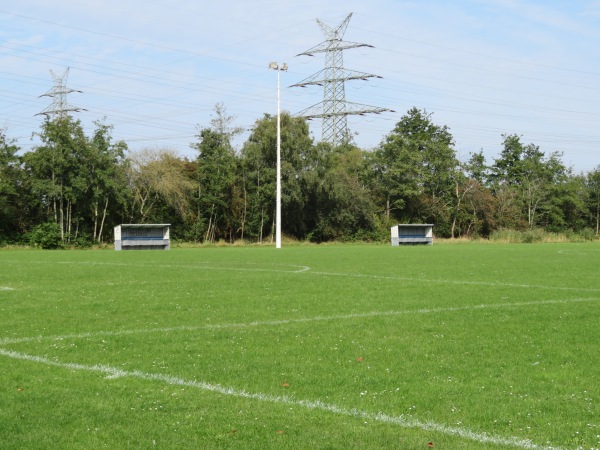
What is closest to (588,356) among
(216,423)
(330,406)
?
(330,406)

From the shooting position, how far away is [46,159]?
5356 cm

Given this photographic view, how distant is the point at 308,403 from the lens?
639cm

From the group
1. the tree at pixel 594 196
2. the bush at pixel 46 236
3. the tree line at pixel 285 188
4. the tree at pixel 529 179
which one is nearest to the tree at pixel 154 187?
the tree line at pixel 285 188

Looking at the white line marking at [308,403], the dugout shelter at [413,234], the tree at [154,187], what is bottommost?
the white line marking at [308,403]

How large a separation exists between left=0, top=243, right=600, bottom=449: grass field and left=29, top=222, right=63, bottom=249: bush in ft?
134

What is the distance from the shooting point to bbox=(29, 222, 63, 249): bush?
179 feet

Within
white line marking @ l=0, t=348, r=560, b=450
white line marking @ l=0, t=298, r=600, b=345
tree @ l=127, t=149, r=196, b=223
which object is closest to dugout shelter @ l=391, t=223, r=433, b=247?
tree @ l=127, t=149, r=196, b=223

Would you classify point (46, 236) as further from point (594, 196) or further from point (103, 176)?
point (594, 196)

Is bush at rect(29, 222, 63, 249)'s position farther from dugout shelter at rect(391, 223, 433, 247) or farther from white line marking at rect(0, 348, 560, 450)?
white line marking at rect(0, 348, 560, 450)

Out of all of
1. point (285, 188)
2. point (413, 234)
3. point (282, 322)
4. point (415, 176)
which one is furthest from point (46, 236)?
point (282, 322)

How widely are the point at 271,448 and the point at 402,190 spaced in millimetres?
69896

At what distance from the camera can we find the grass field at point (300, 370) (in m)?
5.51

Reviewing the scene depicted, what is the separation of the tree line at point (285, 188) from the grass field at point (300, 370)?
41.7 meters

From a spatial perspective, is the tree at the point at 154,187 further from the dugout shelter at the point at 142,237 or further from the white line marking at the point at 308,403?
the white line marking at the point at 308,403
